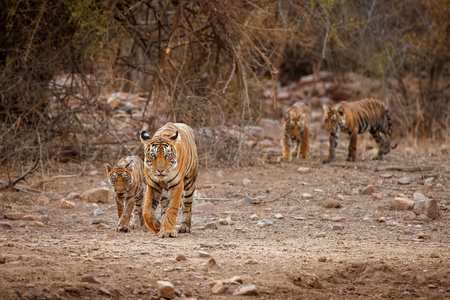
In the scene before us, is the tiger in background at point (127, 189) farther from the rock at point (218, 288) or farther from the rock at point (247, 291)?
the rock at point (247, 291)

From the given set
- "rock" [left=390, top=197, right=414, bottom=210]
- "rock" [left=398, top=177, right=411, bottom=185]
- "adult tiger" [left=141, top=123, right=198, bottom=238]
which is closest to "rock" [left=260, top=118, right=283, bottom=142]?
"rock" [left=398, top=177, right=411, bottom=185]

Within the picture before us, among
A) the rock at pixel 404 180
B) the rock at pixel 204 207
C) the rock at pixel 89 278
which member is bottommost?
the rock at pixel 89 278

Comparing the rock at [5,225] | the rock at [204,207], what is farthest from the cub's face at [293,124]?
the rock at [5,225]

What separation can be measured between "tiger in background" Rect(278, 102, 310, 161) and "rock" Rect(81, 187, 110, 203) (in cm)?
507

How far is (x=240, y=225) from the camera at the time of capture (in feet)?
25.9

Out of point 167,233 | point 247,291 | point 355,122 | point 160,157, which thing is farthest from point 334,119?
point 247,291

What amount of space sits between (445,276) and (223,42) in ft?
26.3

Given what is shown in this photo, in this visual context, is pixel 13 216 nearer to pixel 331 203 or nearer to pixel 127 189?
pixel 127 189

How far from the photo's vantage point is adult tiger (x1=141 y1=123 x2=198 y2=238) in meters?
6.45

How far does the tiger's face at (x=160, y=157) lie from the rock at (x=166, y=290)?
201cm

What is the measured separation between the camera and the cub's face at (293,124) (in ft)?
43.3

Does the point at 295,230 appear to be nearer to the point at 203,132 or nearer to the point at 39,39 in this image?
the point at 203,132

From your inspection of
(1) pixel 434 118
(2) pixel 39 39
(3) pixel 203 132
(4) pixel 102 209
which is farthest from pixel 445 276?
(1) pixel 434 118

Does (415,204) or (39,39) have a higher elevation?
(39,39)
